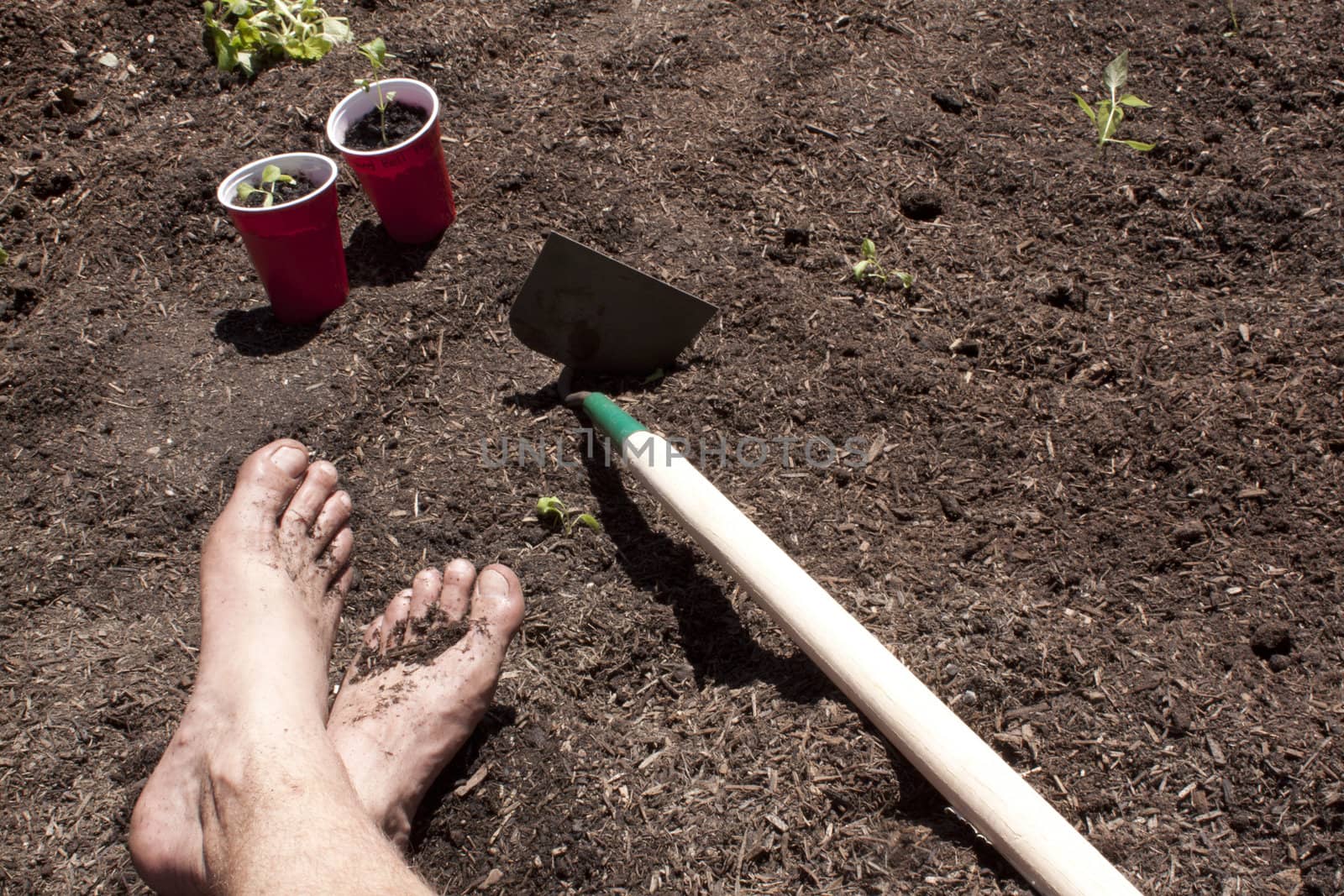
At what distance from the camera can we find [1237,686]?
1.79 m

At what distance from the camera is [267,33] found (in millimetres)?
3232

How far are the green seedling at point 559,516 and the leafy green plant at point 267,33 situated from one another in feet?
6.79

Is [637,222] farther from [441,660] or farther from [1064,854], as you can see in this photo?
[1064,854]

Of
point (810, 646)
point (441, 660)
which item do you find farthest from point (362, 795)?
point (810, 646)

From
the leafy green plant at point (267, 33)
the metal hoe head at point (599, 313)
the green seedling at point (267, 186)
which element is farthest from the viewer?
the leafy green plant at point (267, 33)

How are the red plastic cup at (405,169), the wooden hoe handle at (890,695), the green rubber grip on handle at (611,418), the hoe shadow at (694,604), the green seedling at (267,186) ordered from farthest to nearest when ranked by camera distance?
the red plastic cup at (405,169) < the green seedling at (267,186) < the green rubber grip on handle at (611,418) < the hoe shadow at (694,604) < the wooden hoe handle at (890,695)

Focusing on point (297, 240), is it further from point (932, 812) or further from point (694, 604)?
point (932, 812)

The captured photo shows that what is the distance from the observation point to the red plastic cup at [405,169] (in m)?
2.53

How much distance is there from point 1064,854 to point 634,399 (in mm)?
1402

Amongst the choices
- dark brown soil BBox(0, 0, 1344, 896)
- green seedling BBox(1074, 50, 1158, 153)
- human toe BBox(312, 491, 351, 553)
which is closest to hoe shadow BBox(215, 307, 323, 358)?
dark brown soil BBox(0, 0, 1344, 896)

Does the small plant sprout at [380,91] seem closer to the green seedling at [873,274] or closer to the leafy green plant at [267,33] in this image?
the leafy green plant at [267,33]

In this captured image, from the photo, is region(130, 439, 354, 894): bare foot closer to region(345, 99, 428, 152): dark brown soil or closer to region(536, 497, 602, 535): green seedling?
region(536, 497, 602, 535): green seedling

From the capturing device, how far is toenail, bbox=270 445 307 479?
2176 mm

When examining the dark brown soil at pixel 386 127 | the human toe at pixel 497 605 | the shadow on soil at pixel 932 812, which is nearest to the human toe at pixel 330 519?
the human toe at pixel 497 605
